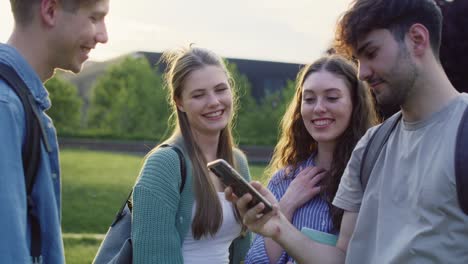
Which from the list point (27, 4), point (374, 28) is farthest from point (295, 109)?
point (27, 4)

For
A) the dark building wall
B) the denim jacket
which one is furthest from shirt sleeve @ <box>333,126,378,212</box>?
the dark building wall

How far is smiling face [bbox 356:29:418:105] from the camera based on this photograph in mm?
2547

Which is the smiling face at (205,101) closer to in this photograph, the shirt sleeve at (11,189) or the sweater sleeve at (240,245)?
the sweater sleeve at (240,245)

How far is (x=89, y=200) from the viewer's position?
14195 mm

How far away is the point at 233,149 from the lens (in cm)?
406

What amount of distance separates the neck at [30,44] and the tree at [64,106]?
1645 inches

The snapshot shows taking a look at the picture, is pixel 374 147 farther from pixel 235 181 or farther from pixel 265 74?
pixel 265 74

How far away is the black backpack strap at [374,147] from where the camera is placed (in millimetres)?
2707

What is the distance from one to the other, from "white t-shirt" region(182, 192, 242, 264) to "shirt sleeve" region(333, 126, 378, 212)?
93cm

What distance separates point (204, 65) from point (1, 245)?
2047mm

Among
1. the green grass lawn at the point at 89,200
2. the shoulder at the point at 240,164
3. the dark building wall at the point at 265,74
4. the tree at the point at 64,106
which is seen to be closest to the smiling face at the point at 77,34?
the shoulder at the point at 240,164

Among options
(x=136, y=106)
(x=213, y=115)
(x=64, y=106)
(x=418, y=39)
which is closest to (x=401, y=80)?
(x=418, y=39)

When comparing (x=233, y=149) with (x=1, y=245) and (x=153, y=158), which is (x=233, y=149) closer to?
(x=153, y=158)

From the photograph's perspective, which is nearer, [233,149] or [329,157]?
[329,157]
